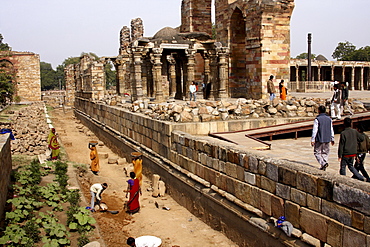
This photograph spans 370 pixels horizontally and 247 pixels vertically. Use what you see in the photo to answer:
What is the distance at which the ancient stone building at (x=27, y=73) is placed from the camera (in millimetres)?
43406

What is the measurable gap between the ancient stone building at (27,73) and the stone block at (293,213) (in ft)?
143

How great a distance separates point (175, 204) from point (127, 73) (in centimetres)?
2108

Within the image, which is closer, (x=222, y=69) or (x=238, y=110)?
(x=238, y=110)

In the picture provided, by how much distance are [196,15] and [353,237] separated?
18612mm

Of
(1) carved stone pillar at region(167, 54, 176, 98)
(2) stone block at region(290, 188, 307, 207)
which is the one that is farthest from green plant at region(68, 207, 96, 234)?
(1) carved stone pillar at region(167, 54, 176, 98)

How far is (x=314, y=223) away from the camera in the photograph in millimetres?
4543

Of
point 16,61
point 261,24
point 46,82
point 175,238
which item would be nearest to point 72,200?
point 175,238

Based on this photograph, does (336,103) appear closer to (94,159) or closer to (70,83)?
(94,159)

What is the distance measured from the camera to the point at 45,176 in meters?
9.16

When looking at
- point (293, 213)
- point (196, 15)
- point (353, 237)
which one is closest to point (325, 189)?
point (353, 237)

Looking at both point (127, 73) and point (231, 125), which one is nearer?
point (231, 125)

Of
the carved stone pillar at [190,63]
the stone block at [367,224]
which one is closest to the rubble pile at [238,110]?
the stone block at [367,224]

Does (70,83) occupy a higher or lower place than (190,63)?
lower

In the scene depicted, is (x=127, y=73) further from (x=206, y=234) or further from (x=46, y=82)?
(x=46, y=82)
